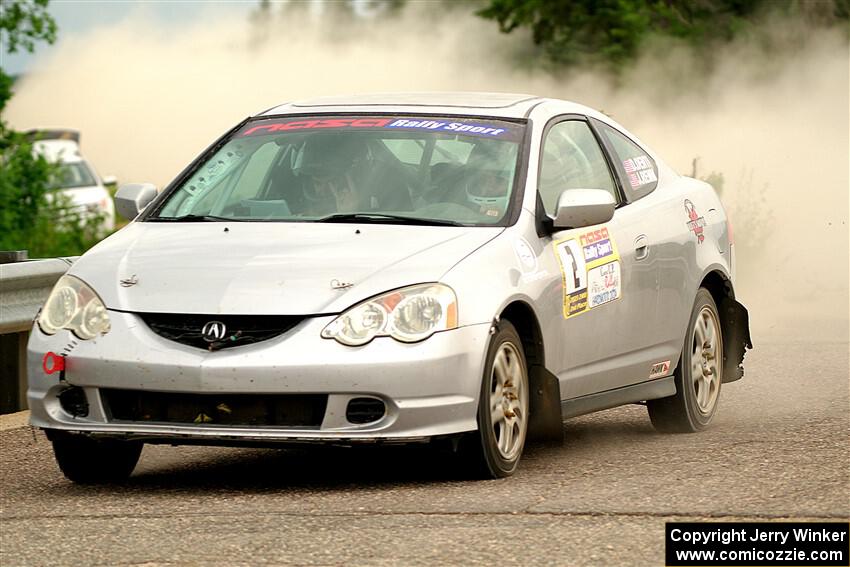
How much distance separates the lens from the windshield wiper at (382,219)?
7809mm

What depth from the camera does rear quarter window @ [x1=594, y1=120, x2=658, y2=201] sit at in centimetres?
908

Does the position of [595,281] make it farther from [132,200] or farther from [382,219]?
[132,200]

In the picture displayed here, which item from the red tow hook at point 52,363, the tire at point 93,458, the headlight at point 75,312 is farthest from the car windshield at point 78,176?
the red tow hook at point 52,363

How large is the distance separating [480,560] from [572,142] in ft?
10.6

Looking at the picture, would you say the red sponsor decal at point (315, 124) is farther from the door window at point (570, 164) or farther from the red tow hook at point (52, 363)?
the red tow hook at point (52, 363)

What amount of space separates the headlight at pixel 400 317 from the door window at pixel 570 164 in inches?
46.3

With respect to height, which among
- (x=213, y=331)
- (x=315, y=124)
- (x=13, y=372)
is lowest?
(x=13, y=372)

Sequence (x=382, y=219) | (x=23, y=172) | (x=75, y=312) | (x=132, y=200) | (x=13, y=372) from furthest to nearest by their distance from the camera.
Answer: (x=23, y=172), (x=13, y=372), (x=132, y=200), (x=382, y=219), (x=75, y=312)

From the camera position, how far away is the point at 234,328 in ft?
23.4

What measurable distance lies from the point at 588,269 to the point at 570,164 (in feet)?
2.21

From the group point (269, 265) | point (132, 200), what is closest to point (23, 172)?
point (132, 200)

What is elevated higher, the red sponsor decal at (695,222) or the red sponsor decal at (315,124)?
the red sponsor decal at (315,124)

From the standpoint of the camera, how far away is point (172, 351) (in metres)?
7.14

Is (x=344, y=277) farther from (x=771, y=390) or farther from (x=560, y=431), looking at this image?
(x=771, y=390)
